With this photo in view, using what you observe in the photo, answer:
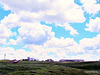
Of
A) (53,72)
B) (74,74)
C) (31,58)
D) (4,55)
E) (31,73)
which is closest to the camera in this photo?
(31,73)

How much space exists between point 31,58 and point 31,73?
244 ft

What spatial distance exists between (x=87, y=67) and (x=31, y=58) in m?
51.2

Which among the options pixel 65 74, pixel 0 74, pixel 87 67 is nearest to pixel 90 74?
pixel 65 74

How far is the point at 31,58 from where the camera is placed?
118 metres

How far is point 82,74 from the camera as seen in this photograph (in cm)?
5281

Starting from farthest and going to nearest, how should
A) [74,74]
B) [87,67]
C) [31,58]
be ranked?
[31,58] → [87,67] → [74,74]

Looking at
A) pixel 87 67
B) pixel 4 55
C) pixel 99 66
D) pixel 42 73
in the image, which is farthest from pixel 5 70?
pixel 4 55

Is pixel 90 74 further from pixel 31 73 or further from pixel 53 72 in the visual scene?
pixel 31 73

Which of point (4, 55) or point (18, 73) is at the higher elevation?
point (4, 55)

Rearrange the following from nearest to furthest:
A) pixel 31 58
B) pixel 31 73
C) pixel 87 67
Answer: pixel 31 73 < pixel 87 67 < pixel 31 58

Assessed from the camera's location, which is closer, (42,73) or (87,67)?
(42,73)

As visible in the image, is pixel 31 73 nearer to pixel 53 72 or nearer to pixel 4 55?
pixel 53 72

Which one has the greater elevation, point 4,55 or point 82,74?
point 4,55

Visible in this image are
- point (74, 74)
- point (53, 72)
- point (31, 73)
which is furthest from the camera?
point (74, 74)
